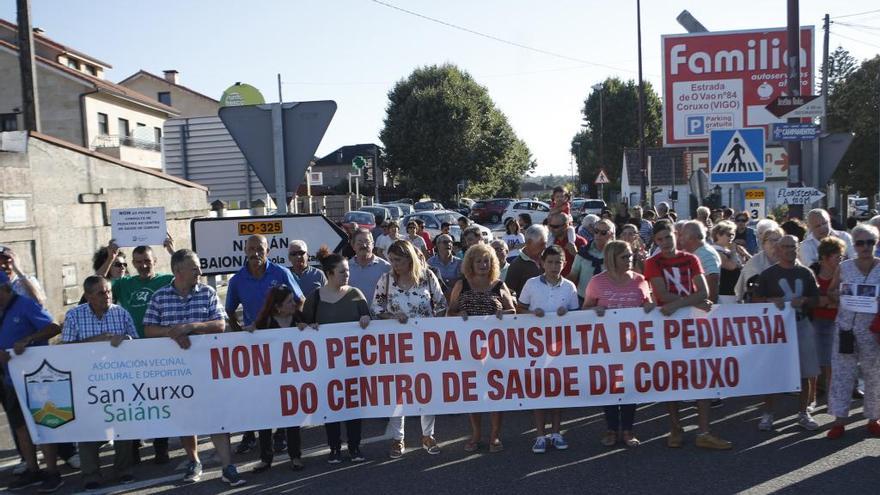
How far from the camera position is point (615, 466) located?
6.16m

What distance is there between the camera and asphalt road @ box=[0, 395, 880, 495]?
5.73 meters

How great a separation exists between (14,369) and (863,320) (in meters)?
6.55

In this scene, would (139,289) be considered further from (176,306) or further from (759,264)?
(759,264)

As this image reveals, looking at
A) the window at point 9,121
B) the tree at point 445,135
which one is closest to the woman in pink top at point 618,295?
the window at point 9,121

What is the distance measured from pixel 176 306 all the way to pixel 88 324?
0.67 metres

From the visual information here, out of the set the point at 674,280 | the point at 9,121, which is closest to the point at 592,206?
the point at 9,121

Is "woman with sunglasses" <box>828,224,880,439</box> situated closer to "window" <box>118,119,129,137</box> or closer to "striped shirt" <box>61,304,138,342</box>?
"striped shirt" <box>61,304,138,342</box>

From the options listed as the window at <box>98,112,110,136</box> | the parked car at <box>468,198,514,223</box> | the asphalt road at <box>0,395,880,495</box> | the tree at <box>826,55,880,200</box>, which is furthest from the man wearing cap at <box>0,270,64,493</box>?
the parked car at <box>468,198,514,223</box>

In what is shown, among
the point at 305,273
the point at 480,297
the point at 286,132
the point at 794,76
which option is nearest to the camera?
the point at 480,297

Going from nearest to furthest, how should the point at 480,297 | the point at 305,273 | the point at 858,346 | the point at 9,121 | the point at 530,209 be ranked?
the point at 858,346, the point at 480,297, the point at 305,273, the point at 9,121, the point at 530,209

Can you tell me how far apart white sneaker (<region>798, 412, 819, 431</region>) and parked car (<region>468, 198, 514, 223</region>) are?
133ft

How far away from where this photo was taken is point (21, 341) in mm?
6203

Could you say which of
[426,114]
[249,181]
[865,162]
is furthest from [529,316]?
[426,114]

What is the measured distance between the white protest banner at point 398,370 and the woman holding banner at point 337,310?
0.33ft
